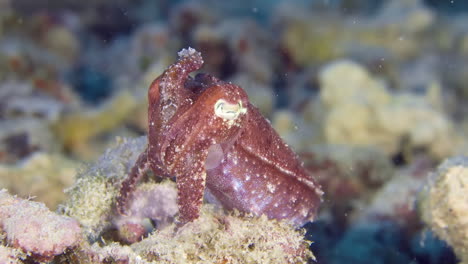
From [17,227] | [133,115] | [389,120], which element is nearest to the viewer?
[17,227]

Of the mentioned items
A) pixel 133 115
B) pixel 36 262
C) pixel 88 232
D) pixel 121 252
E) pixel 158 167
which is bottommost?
pixel 36 262

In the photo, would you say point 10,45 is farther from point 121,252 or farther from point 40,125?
point 121,252

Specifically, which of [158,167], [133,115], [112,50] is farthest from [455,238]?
[112,50]

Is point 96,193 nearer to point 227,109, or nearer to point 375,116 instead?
point 227,109

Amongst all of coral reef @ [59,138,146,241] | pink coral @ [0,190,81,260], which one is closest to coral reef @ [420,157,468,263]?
coral reef @ [59,138,146,241]

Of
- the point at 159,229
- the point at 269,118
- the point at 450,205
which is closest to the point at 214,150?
the point at 159,229

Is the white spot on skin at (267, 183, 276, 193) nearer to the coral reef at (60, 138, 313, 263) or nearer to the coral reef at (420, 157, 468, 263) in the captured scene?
the coral reef at (60, 138, 313, 263)

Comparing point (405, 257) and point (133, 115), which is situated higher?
point (133, 115)
